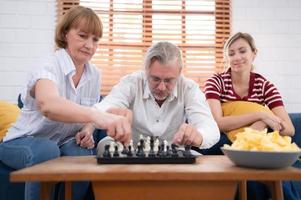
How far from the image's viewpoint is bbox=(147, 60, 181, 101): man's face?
1.48m

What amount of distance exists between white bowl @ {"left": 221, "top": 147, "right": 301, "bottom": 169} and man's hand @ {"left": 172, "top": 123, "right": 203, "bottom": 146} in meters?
0.28

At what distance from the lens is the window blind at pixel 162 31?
3.10 metres

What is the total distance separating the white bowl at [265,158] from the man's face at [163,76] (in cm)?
55

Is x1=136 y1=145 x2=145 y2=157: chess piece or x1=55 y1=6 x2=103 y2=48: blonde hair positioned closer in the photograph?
x1=136 y1=145 x2=145 y2=157: chess piece

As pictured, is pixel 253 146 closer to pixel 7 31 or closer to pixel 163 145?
pixel 163 145

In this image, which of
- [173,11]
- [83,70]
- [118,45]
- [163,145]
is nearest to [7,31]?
[118,45]

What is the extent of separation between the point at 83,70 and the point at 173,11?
1.66 metres

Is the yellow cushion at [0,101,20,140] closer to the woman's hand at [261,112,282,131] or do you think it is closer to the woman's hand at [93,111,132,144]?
the woman's hand at [93,111,132,144]

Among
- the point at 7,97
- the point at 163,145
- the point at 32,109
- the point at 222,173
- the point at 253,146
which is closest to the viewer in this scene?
the point at 222,173

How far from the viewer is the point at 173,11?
3.17 m

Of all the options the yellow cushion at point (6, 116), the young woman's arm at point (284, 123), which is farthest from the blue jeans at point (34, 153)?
the young woman's arm at point (284, 123)

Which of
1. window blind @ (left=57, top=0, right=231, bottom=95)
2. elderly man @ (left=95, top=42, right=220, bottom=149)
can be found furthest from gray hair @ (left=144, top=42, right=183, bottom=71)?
window blind @ (left=57, top=0, right=231, bottom=95)

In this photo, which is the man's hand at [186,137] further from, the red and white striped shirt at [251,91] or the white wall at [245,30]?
the white wall at [245,30]

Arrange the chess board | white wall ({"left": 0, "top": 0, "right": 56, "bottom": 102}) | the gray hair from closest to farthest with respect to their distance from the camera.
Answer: the chess board, the gray hair, white wall ({"left": 0, "top": 0, "right": 56, "bottom": 102})
